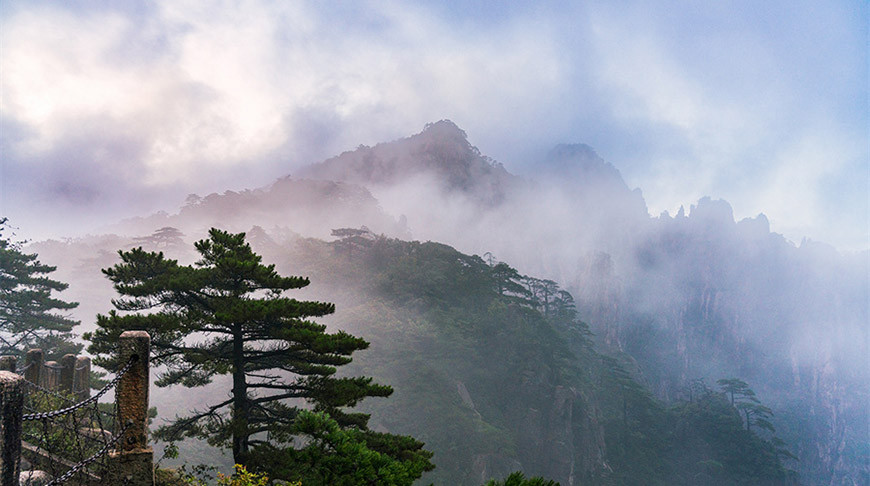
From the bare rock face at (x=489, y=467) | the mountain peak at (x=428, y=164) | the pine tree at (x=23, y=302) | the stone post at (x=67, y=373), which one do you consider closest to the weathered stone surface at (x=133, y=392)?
the stone post at (x=67, y=373)

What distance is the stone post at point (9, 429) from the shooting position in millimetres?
4270

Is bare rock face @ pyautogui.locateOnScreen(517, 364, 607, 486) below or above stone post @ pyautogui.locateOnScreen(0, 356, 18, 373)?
below

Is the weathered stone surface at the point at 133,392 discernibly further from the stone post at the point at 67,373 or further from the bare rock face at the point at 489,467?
the bare rock face at the point at 489,467

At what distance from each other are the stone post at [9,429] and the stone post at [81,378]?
1414cm

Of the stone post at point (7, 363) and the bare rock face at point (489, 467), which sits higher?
the stone post at point (7, 363)

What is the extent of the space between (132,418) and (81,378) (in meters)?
13.3

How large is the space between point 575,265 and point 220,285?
9461cm

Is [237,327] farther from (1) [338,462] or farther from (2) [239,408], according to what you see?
(1) [338,462]

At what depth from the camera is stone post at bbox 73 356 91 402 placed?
Result: 51.7 ft

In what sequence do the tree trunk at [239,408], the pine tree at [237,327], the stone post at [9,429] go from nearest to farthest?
the stone post at [9,429] < the pine tree at [237,327] < the tree trunk at [239,408]

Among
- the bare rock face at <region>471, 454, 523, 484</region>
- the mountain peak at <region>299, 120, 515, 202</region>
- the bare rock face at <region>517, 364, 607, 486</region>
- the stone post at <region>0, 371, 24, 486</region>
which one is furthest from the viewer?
the mountain peak at <region>299, 120, 515, 202</region>

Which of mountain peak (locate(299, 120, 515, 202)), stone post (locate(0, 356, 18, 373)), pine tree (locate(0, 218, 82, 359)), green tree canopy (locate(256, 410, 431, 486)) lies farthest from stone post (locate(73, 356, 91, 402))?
mountain peak (locate(299, 120, 515, 202))

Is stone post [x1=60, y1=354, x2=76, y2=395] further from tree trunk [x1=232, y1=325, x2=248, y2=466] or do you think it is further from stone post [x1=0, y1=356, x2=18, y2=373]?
tree trunk [x1=232, y1=325, x2=248, y2=466]

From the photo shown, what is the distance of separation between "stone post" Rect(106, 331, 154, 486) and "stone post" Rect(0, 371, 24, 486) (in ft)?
5.29
